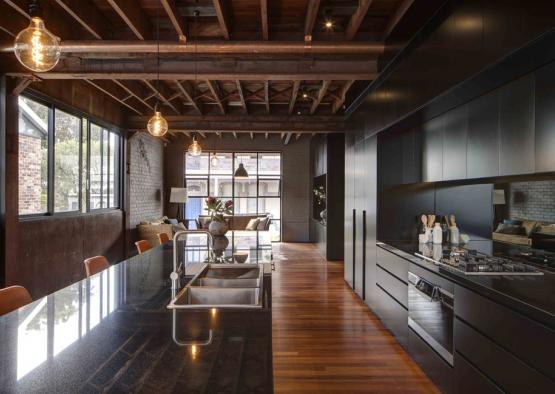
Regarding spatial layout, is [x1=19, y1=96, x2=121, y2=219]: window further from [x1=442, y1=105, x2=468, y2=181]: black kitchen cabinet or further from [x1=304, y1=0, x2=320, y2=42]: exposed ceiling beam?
[x1=442, y1=105, x2=468, y2=181]: black kitchen cabinet

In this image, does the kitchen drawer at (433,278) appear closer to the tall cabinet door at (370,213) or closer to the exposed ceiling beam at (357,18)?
the tall cabinet door at (370,213)

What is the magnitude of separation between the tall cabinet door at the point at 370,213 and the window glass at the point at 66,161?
4157 mm

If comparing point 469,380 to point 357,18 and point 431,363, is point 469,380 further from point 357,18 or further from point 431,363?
point 357,18

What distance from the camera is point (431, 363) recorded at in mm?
2568

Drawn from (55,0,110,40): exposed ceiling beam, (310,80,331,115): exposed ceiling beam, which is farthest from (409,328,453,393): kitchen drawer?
(55,0,110,40): exposed ceiling beam

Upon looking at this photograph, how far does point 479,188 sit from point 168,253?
2.87 m

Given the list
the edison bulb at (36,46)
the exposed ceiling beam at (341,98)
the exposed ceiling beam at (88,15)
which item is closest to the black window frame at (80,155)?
the exposed ceiling beam at (88,15)

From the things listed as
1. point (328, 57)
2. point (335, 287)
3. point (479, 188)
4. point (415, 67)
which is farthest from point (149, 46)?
point (335, 287)

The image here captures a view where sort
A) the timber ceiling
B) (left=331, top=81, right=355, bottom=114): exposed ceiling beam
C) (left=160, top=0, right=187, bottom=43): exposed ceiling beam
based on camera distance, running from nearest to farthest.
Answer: (left=160, top=0, right=187, bottom=43): exposed ceiling beam, the timber ceiling, (left=331, top=81, right=355, bottom=114): exposed ceiling beam

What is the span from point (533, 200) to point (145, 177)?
7920mm

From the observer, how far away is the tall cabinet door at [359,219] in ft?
15.5

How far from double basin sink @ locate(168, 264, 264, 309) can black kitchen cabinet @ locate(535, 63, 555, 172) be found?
68.1 inches

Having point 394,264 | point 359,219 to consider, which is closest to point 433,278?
point 394,264

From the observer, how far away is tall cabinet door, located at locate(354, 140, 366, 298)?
473cm
